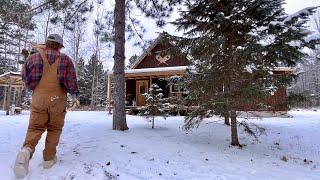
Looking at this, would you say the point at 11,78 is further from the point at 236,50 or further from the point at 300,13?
the point at 300,13

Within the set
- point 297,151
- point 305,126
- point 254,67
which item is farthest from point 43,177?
point 305,126

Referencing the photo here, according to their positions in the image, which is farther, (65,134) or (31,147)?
(65,134)

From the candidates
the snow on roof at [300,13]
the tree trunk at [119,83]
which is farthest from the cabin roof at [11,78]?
the snow on roof at [300,13]

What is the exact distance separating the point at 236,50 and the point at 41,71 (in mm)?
4295

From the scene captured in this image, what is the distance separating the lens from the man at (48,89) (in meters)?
5.03

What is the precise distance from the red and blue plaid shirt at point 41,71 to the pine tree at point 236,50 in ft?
11.1

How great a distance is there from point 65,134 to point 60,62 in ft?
11.9

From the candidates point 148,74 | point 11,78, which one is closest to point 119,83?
point 148,74

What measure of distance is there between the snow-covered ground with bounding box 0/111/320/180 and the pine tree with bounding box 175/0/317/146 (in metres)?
0.95

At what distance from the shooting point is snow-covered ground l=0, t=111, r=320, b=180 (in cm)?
517

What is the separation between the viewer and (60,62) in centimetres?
528

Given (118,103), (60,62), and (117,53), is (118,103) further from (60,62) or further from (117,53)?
(60,62)

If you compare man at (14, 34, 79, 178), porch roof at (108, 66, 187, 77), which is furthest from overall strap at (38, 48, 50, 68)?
porch roof at (108, 66, 187, 77)

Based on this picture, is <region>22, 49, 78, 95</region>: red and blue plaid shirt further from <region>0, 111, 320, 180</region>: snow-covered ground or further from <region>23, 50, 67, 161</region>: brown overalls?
<region>0, 111, 320, 180</region>: snow-covered ground
